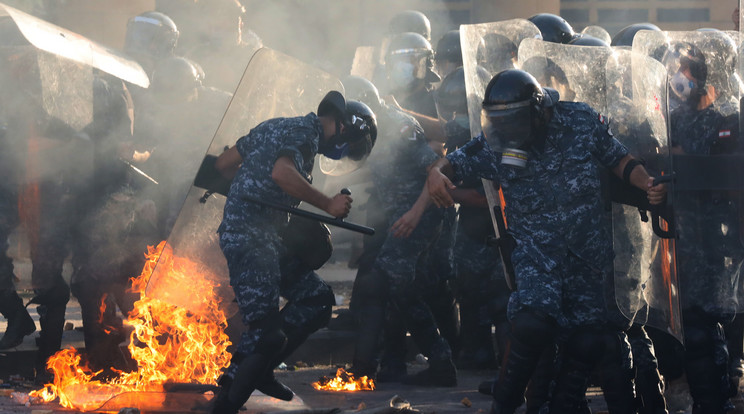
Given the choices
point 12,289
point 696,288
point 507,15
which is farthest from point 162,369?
point 507,15

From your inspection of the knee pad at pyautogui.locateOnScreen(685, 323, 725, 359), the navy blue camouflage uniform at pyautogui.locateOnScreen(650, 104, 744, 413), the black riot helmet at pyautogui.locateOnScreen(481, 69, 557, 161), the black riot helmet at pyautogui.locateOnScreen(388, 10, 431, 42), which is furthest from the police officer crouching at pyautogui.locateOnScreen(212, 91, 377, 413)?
the black riot helmet at pyautogui.locateOnScreen(388, 10, 431, 42)

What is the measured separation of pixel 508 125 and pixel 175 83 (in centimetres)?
404

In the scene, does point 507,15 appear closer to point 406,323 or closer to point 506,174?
point 406,323

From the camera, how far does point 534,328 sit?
4.28 meters

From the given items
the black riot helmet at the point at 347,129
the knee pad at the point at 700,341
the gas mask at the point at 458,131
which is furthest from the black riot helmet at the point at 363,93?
the knee pad at the point at 700,341

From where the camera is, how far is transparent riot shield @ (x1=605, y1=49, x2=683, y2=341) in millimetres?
4508

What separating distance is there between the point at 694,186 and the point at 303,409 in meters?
2.19

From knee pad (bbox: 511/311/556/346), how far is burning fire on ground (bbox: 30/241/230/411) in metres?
2.05

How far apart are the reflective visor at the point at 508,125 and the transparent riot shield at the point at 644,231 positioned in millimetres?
619

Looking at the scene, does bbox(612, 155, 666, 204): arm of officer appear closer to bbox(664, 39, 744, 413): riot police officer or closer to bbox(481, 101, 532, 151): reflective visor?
bbox(664, 39, 744, 413): riot police officer

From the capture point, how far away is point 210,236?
555 centimetres

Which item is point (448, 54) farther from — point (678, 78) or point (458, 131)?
point (678, 78)

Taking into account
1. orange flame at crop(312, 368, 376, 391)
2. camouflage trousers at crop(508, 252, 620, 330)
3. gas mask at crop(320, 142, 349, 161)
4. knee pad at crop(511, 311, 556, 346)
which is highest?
gas mask at crop(320, 142, 349, 161)

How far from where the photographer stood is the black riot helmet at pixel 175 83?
7.80 meters
